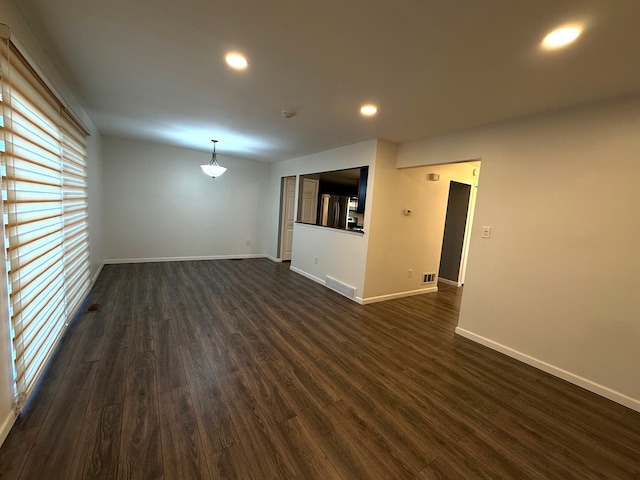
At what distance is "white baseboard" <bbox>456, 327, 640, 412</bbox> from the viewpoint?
2.08m

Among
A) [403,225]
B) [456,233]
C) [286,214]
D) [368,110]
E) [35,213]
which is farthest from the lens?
[286,214]

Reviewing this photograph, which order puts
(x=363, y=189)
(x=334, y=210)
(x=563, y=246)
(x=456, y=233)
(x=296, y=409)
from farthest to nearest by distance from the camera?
(x=334, y=210)
(x=456, y=233)
(x=363, y=189)
(x=563, y=246)
(x=296, y=409)

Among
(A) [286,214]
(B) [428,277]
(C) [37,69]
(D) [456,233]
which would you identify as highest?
(C) [37,69]

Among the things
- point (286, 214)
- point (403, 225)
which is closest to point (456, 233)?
point (403, 225)

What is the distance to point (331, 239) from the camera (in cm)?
464

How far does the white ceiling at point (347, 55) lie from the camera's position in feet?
4.63

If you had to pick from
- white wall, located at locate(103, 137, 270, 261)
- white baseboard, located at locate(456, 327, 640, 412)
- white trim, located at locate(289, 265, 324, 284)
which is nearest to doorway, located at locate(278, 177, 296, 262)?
white wall, located at locate(103, 137, 270, 261)

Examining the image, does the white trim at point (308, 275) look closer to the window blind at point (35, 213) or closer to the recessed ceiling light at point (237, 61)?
the window blind at point (35, 213)

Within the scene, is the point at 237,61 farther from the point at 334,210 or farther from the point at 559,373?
the point at 334,210

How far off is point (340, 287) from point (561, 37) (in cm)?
361

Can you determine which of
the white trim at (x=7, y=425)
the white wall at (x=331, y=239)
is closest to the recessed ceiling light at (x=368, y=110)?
the white wall at (x=331, y=239)

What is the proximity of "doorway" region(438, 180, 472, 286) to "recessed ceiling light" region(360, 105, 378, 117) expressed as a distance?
311cm

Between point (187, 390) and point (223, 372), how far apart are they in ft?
0.96

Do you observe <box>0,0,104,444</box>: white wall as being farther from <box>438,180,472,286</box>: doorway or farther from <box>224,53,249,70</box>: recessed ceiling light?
<box>438,180,472,286</box>: doorway
